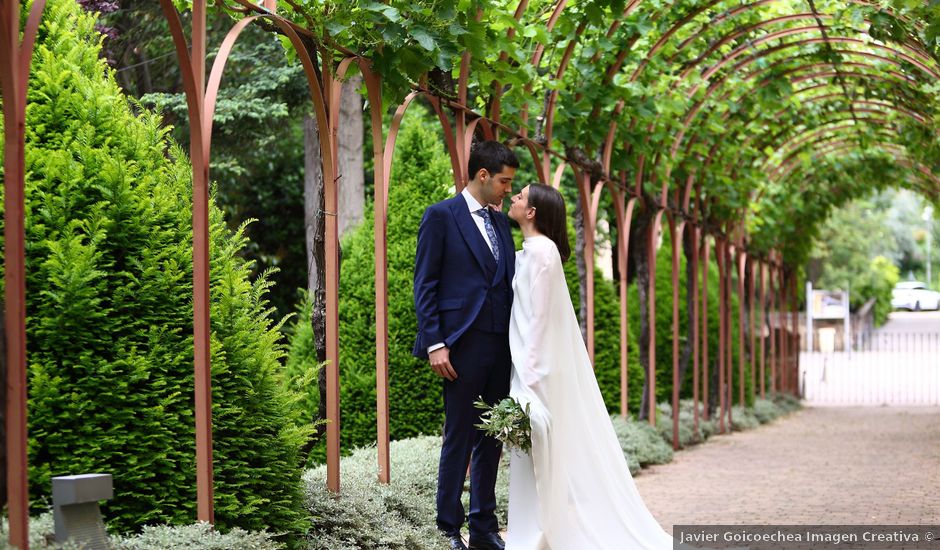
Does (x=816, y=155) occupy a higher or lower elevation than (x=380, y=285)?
higher

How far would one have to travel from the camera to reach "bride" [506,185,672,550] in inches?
192

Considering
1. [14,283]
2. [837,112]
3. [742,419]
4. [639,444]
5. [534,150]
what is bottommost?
[742,419]

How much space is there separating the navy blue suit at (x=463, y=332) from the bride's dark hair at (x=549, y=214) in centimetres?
27

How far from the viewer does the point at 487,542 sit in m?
5.15

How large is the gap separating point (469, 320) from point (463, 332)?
6cm

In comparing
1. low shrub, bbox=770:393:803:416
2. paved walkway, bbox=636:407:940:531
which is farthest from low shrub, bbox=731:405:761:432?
low shrub, bbox=770:393:803:416

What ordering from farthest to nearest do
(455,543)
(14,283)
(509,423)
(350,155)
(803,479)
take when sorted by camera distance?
(350,155), (803,479), (455,543), (509,423), (14,283)

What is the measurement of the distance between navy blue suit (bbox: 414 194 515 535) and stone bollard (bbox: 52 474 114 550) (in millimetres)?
1811

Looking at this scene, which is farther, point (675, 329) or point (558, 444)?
point (675, 329)

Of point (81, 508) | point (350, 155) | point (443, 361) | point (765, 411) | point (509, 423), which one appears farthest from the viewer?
point (765, 411)

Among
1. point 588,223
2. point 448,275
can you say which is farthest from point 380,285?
point 588,223

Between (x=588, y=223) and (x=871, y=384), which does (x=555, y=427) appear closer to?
(x=588, y=223)

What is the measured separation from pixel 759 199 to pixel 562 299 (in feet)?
42.0

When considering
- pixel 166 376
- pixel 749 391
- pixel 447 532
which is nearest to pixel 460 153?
pixel 447 532
